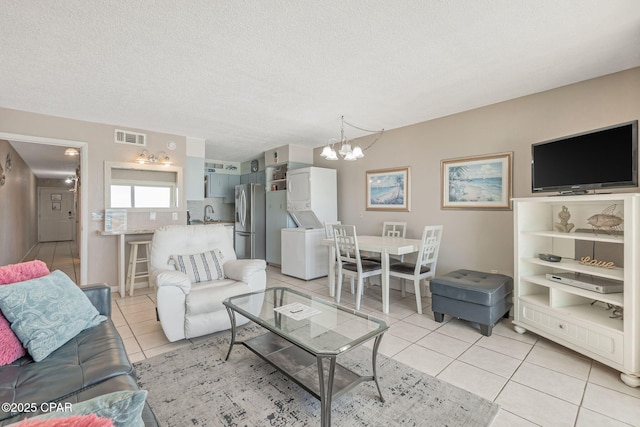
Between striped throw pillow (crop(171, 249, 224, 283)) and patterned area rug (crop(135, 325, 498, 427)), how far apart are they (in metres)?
0.80

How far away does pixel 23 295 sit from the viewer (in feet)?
5.10

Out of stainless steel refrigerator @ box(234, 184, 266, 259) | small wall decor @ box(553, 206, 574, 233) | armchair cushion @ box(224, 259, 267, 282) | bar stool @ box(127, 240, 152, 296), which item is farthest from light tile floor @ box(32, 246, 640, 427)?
stainless steel refrigerator @ box(234, 184, 266, 259)

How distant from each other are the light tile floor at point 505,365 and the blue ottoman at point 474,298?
0.15 m

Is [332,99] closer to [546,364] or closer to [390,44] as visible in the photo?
[390,44]

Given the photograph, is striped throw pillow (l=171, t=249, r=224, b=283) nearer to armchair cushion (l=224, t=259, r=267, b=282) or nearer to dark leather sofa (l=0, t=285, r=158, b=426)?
armchair cushion (l=224, t=259, r=267, b=282)

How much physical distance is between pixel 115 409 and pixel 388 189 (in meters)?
4.26

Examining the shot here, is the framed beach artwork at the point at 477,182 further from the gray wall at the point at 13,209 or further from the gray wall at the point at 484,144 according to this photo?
the gray wall at the point at 13,209

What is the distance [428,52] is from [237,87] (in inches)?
71.1

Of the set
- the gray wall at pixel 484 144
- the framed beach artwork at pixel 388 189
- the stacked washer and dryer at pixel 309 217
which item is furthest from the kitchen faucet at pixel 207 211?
the framed beach artwork at pixel 388 189

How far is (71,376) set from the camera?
1307 millimetres

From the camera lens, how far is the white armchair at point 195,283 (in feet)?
8.07

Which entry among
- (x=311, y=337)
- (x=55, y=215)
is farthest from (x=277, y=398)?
(x=55, y=215)

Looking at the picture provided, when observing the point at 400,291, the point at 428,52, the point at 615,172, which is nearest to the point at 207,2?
the point at 428,52

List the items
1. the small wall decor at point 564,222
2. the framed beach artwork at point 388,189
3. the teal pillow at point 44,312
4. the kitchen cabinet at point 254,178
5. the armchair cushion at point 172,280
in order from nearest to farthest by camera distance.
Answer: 1. the teal pillow at point 44,312
2. the armchair cushion at point 172,280
3. the small wall decor at point 564,222
4. the framed beach artwork at point 388,189
5. the kitchen cabinet at point 254,178
